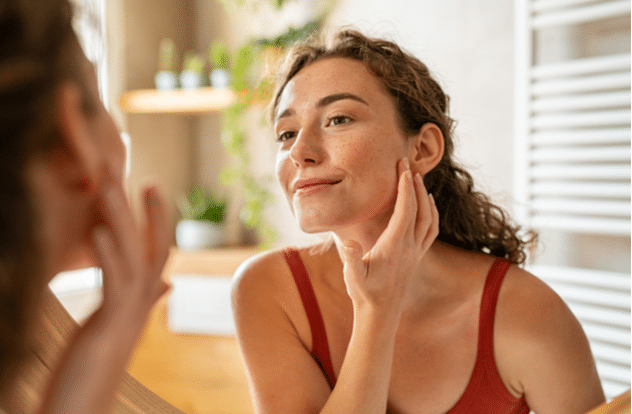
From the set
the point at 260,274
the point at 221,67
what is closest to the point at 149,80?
the point at 221,67

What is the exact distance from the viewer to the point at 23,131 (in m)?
0.18

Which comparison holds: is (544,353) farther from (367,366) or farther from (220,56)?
(220,56)

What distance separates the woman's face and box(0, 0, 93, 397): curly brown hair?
492mm

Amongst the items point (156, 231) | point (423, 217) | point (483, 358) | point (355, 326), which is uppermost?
point (156, 231)

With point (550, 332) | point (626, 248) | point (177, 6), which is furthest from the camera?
point (177, 6)

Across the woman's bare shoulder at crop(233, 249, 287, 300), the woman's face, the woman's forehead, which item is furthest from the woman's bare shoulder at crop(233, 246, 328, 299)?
the woman's forehead

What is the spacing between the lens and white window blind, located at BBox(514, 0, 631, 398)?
116 centimetres

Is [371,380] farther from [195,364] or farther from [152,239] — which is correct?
[195,364]

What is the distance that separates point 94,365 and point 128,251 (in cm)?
5

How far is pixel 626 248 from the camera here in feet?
3.97

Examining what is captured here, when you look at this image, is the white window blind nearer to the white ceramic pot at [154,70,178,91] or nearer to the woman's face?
the woman's face

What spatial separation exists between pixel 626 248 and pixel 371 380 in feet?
3.03

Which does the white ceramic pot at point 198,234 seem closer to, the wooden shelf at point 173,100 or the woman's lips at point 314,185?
the wooden shelf at point 173,100

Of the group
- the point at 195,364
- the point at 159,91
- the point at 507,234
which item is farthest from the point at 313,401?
the point at 159,91
